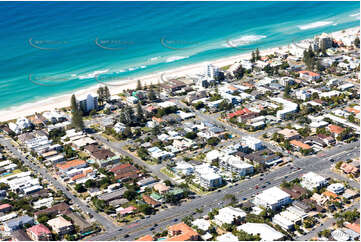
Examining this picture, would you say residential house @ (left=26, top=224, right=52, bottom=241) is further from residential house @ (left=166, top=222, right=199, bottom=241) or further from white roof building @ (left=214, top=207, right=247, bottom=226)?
white roof building @ (left=214, top=207, right=247, bottom=226)

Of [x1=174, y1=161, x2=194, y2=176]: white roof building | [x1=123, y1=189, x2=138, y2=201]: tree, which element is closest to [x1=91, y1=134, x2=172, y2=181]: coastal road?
[x1=174, y1=161, x2=194, y2=176]: white roof building

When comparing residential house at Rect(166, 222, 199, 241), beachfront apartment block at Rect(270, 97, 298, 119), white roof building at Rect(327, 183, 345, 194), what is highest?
beachfront apartment block at Rect(270, 97, 298, 119)

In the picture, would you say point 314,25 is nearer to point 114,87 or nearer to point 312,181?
point 114,87

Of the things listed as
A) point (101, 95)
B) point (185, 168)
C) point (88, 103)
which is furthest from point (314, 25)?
point (185, 168)

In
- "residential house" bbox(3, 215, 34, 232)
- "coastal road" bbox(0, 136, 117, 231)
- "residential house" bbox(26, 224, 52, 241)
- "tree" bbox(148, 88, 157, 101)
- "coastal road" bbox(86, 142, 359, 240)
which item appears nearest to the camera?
"residential house" bbox(26, 224, 52, 241)

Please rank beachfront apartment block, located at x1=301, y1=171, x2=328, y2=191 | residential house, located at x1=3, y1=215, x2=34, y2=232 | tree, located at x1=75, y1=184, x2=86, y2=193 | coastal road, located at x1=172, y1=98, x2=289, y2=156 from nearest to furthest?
residential house, located at x1=3, y1=215, x2=34, y2=232 → beachfront apartment block, located at x1=301, y1=171, x2=328, y2=191 → tree, located at x1=75, y1=184, x2=86, y2=193 → coastal road, located at x1=172, y1=98, x2=289, y2=156

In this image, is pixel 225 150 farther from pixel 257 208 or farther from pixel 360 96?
pixel 360 96

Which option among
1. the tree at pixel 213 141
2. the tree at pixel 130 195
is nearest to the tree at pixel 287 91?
the tree at pixel 213 141

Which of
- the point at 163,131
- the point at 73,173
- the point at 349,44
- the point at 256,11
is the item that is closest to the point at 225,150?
the point at 163,131
